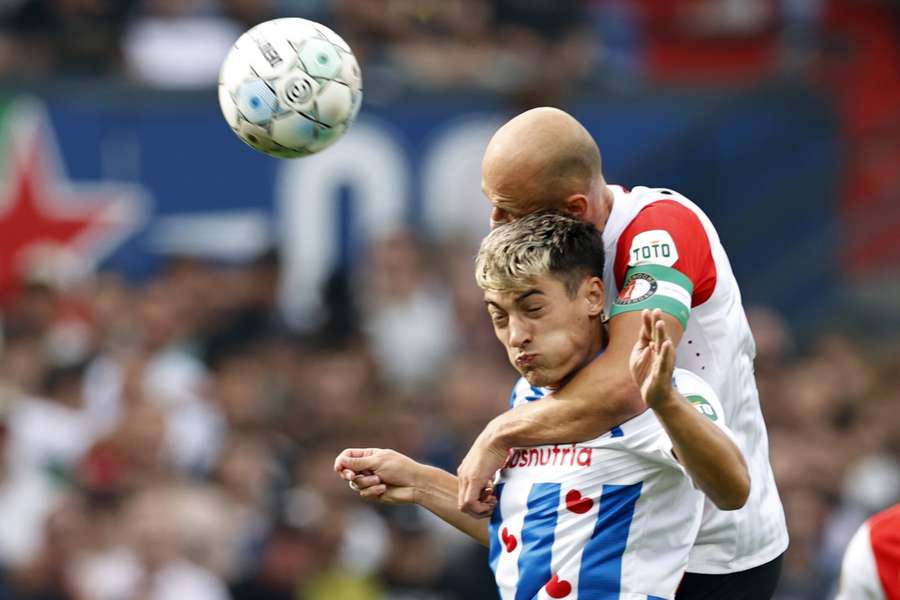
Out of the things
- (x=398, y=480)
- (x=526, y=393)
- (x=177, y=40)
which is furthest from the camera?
(x=177, y=40)

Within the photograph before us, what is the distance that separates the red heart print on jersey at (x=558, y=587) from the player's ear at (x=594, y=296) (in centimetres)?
72

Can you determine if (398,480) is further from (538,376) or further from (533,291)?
(533,291)

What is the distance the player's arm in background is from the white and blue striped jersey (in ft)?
0.24

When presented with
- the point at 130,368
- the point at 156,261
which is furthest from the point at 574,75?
the point at 130,368

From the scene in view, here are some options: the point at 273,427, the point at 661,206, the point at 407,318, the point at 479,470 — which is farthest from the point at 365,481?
the point at 407,318

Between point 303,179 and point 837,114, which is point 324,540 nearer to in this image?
point 303,179

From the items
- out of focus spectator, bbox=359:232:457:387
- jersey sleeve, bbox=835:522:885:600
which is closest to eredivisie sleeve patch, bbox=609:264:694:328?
jersey sleeve, bbox=835:522:885:600

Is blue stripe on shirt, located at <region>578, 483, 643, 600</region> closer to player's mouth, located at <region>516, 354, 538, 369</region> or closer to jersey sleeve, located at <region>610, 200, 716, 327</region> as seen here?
player's mouth, located at <region>516, 354, 538, 369</region>

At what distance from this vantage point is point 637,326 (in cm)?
460

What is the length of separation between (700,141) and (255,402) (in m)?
4.32

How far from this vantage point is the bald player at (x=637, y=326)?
15.2 feet

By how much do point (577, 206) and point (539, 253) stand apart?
0.93 ft

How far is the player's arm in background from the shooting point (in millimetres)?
4594

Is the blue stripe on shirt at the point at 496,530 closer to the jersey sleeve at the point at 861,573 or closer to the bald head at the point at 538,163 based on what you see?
the bald head at the point at 538,163
